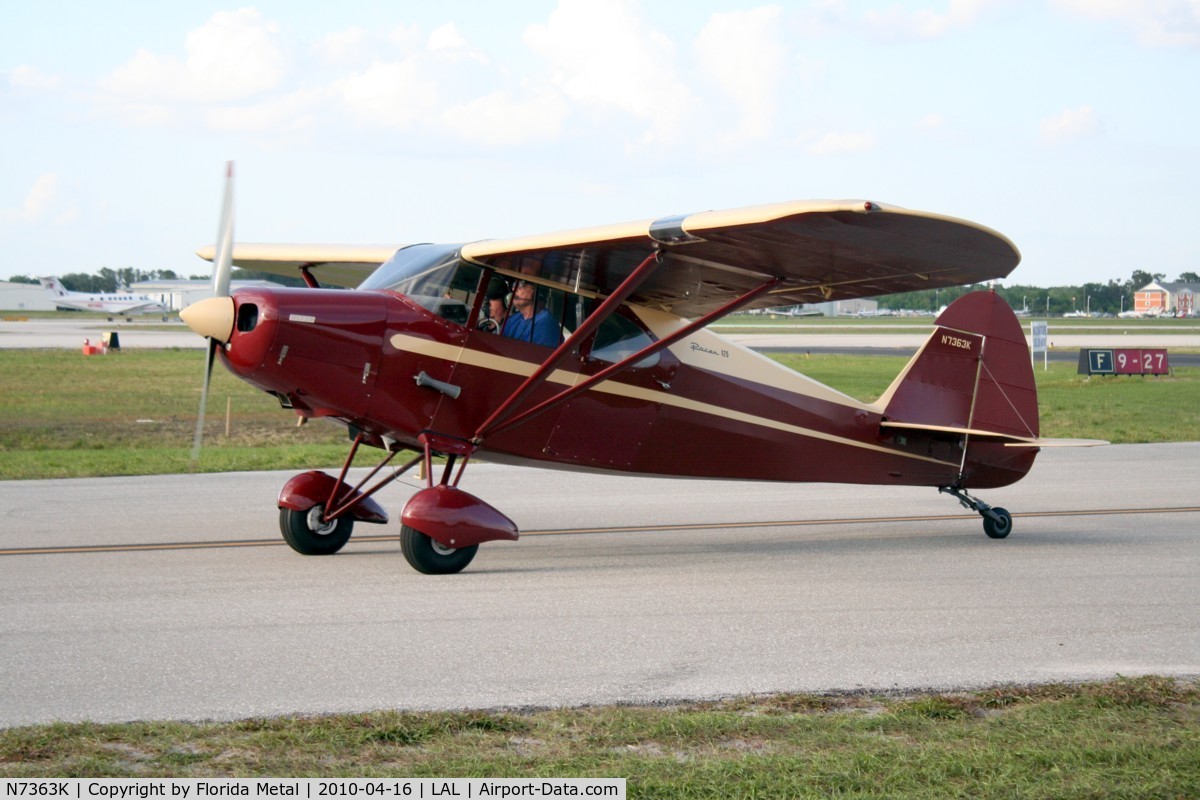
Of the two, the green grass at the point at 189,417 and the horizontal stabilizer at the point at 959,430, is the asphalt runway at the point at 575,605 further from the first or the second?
the green grass at the point at 189,417

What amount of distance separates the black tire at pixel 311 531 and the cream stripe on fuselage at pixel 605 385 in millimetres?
1675

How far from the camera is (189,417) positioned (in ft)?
79.2

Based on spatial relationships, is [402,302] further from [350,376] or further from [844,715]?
[844,715]

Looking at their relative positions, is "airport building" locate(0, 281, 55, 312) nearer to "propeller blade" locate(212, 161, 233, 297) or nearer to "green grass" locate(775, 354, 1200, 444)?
"green grass" locate(775, 354, 1200, 444)

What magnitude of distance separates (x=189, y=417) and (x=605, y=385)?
54.0ft

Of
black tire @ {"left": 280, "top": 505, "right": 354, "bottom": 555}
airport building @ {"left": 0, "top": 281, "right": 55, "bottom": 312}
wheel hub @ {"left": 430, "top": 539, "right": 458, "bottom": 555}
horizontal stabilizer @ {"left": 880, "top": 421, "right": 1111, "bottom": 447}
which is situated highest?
horizontal stabilizer @ {"left": 880, "top": 421, "right": 1111, "bottom": 447}

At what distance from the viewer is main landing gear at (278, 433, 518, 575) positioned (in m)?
8.66

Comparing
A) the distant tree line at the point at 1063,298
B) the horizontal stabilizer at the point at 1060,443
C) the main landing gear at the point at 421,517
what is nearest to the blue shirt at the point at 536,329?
the main landing gear at the point at 421,517

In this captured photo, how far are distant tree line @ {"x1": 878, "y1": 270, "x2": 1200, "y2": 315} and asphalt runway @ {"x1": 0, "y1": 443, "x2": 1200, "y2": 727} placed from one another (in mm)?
159420

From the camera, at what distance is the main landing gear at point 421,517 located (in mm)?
8664

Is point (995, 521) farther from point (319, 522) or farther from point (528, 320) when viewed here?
point (319, 522)

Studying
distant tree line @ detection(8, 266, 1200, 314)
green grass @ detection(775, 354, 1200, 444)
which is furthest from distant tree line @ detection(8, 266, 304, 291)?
green grass @ detection(775, 354, 1200, 444)

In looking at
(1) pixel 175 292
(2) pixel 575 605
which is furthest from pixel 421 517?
(1) pixel 175 292

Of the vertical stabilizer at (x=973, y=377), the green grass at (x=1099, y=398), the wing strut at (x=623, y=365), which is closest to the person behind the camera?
the wing strut at (x=623, y=365)
